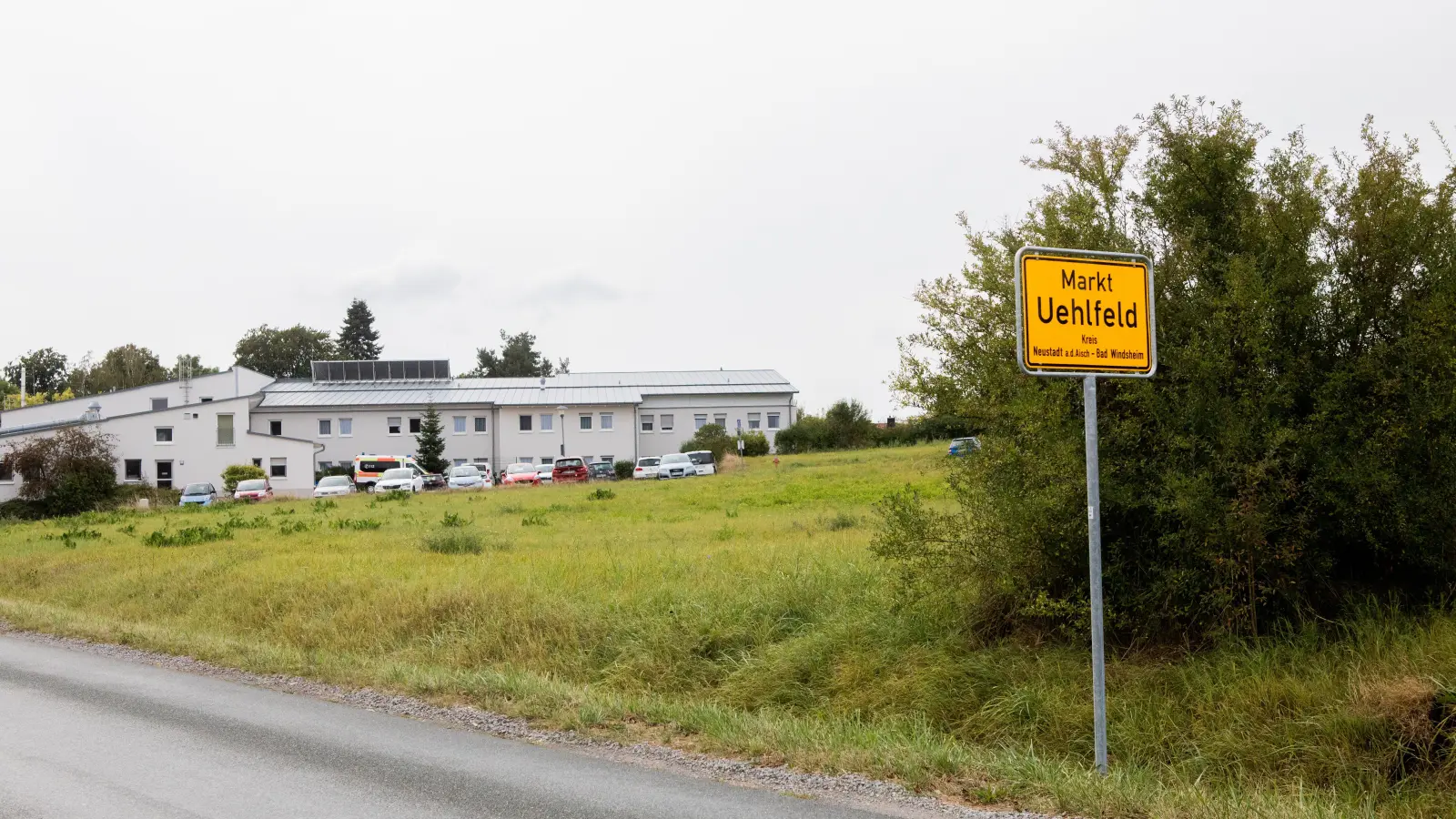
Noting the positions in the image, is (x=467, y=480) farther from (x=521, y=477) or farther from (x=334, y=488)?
(x=334, y=488)

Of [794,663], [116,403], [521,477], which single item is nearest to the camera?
[794,663]

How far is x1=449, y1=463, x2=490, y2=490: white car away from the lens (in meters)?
55.9

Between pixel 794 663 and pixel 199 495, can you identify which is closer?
pixel 794 663

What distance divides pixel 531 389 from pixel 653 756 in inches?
2977

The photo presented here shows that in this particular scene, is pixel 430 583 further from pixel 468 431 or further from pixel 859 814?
pixel 468 431

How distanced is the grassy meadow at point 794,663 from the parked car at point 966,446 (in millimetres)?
1520

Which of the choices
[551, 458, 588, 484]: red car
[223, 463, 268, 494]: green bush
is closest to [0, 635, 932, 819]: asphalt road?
[551, 458, 588, 484]: red car

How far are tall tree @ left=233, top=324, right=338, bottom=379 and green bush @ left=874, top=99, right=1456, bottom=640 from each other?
382 feet

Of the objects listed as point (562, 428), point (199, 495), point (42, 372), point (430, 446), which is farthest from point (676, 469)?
point (42, 372)

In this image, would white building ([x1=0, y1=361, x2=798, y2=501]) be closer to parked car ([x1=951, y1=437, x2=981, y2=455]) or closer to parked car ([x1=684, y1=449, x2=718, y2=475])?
parked car ([x1=684, y1=449, x2=718, y2=475])

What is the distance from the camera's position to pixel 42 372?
421 feet

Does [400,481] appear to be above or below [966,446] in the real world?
below

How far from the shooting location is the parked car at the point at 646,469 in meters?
60.4

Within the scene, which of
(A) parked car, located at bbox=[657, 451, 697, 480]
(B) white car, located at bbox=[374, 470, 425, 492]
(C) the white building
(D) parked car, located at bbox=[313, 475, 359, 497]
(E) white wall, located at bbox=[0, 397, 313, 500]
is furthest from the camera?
(C) the white building
